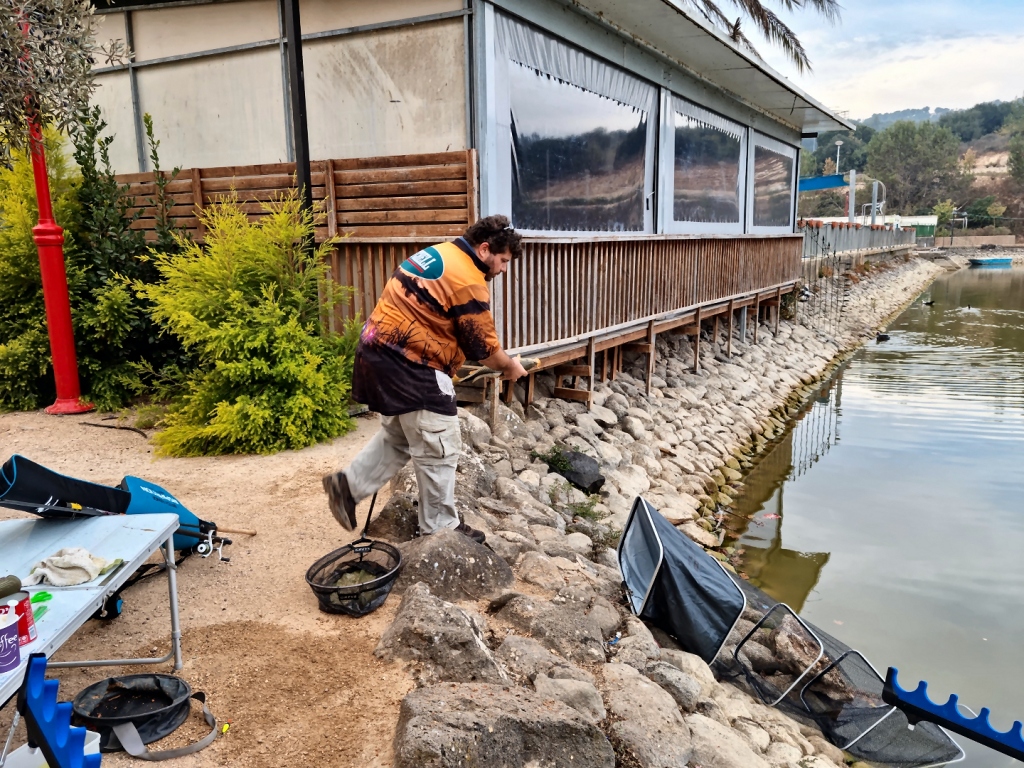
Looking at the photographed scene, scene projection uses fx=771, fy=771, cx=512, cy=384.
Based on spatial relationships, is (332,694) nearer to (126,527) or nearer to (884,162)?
(126,527)

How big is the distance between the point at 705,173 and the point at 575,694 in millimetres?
10989

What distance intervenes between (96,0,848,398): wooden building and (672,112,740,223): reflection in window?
0.11 meters

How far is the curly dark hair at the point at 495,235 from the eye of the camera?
4328 mm

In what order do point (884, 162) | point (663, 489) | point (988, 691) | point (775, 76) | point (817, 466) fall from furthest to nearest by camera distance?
point (884, 162) → point (775, 76) → point (817, 466) → point (663, 489) → point (988, 691)

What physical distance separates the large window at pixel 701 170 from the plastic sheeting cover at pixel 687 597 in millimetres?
7301

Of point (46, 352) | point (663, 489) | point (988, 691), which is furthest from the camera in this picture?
point (663, 489)

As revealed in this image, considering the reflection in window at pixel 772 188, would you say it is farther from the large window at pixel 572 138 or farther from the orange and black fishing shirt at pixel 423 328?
the orange and black fishing shirt at pixel 423 328

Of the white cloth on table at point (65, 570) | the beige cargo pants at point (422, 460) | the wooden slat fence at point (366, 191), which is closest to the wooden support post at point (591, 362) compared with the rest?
the wooden slat fence at point (366, 191)

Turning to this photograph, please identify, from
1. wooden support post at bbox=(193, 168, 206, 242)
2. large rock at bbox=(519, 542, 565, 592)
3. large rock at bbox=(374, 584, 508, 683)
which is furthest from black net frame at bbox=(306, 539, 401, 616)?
→ wooden support post at bbox=(193, 168, 206, 242)

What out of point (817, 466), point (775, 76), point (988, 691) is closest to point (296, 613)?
point (988, 691)

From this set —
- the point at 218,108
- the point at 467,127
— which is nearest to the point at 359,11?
the point at 467,127

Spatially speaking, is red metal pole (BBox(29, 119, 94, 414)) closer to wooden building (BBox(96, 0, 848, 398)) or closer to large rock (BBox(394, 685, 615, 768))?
wooden building (BBox(96, 0, 848, 398))

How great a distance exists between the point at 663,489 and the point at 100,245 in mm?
6811

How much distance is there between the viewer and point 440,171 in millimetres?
7176
